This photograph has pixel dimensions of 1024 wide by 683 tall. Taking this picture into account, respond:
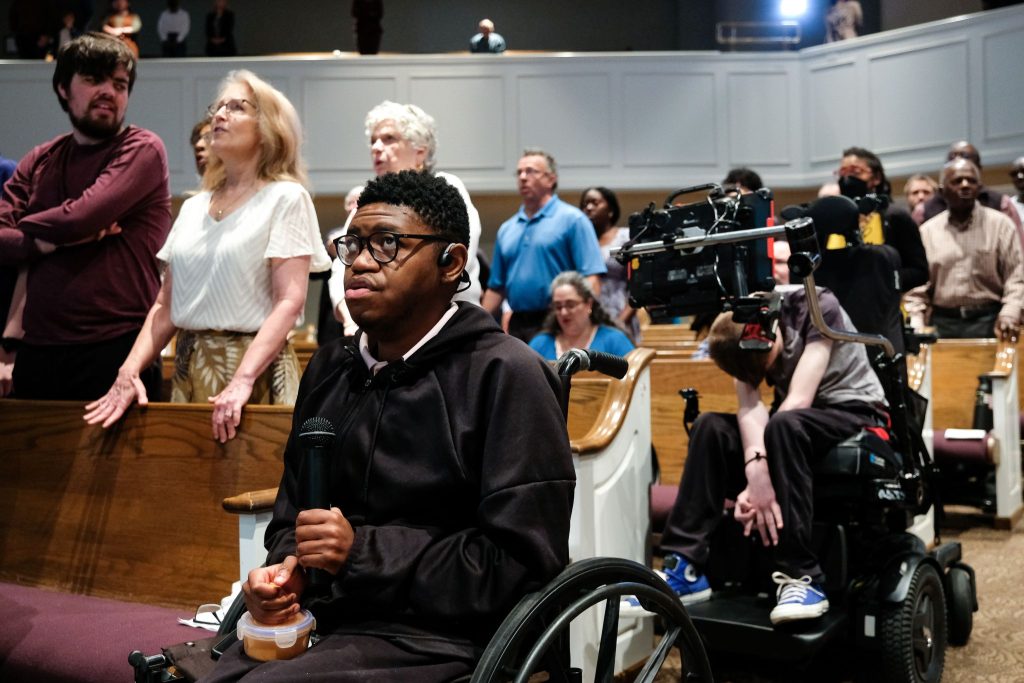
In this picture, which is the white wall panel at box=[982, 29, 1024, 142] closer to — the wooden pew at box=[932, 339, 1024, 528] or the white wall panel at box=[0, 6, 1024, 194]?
the white wall panel at box=[0, 6, 1024, 194]

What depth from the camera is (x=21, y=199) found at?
3277 mm

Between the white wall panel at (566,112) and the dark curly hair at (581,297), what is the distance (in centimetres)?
626

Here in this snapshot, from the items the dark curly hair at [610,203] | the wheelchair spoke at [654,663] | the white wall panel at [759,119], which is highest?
the white wall panel at [759,119]

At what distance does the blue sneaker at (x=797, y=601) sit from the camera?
2.88 m

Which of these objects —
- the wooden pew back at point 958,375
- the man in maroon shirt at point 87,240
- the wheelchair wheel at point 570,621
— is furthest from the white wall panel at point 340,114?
the wheelchair wheel at point 570,621

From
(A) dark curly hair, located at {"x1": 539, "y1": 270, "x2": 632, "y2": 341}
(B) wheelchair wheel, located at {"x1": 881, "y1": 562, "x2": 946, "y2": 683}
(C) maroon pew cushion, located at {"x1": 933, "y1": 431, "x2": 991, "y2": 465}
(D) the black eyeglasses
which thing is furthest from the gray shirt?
(C) maroon pew cushion, located at {"x1": 933, "y1": 431, "x2": 991, "y2": 465}

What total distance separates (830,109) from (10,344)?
28.6ft

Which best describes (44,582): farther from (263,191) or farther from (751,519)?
(751,519)

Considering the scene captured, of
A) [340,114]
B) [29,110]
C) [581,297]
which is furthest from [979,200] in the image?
[29,110]

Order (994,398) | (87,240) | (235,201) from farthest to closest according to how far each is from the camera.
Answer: (994,398) < (87,240) < (235,201)

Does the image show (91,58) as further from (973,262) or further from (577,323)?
(973,262)

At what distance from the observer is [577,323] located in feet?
14.2

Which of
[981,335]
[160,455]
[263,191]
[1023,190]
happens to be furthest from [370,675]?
[1023,190]

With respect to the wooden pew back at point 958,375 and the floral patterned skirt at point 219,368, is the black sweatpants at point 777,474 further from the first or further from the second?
the wooden pew back at point 958,375
